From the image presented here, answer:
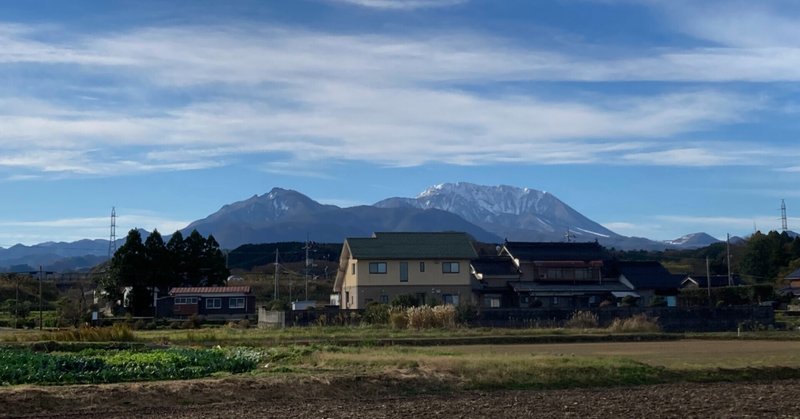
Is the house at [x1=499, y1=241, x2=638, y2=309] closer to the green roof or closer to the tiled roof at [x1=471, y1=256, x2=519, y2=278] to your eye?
the tiled roof at [x1=471, y1=256, x2=519, y2=278]

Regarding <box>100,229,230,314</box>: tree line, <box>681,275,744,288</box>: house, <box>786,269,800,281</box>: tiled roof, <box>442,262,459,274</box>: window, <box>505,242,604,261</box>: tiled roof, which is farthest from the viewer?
<box>681,275,744,288</box>: house

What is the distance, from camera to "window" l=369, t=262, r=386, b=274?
Result: 5472cm

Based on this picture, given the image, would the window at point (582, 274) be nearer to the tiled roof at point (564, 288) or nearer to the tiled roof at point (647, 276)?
the tiled roof at point (564, 288)

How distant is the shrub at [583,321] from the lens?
1576 inches

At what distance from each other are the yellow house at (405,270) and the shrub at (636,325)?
50.4ft

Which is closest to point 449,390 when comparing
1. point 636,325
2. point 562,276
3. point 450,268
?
point 636,325

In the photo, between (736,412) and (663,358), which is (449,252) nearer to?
(663,358)

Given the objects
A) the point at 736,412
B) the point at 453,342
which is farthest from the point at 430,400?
the point at 453,342

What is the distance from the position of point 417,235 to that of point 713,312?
21.9m

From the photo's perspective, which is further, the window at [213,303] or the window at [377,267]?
the window at [213,303]

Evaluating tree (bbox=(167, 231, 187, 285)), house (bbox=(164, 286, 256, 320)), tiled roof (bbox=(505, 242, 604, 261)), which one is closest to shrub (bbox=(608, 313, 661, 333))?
tiled roof (bbox=(505, 242, 604, 261))

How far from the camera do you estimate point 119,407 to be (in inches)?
607

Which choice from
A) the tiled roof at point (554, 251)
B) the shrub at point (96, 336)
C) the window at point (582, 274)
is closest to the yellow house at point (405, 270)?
the tiled roof at point (554, 251)

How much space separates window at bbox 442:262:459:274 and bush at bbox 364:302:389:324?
13.8m
